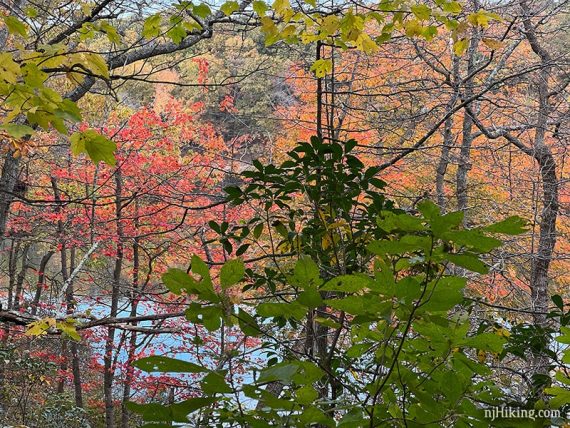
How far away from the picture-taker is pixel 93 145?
1.56 meters

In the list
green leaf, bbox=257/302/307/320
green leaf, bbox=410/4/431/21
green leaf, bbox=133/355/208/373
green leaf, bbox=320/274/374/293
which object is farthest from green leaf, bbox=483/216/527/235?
green leaf, bbox=410/4/431/21

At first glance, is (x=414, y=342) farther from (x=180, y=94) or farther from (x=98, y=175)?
(x=180, y=94)

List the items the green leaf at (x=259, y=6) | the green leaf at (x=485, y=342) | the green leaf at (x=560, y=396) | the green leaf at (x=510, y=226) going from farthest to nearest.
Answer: the green leaf at (x=259, y=6) < the green leaf at (x=560, y=396) < the green leaf at (x=485, y=342) < the green leaf at (x=510, y=226)

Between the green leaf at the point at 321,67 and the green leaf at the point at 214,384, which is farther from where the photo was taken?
the green leaf at the point at 321,67

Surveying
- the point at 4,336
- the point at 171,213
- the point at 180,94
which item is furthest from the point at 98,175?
the point at 180,94

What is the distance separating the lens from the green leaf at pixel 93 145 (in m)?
1.53

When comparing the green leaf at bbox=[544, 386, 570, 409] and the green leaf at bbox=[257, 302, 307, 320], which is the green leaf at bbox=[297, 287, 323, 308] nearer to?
the green leaf at bbox=[257, 302, 307, 320]

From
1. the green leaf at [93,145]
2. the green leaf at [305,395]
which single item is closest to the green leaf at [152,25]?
the green leaf at [93,145]

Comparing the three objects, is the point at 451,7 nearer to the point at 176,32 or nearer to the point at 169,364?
the point at 176,32

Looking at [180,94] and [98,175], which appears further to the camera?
[180,94]

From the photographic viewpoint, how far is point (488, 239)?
2.02 ft

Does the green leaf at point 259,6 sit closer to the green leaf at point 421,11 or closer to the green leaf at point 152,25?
the green leaf at point 152,25

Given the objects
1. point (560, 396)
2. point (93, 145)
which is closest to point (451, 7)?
point (93, 145)

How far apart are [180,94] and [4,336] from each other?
13025mm
